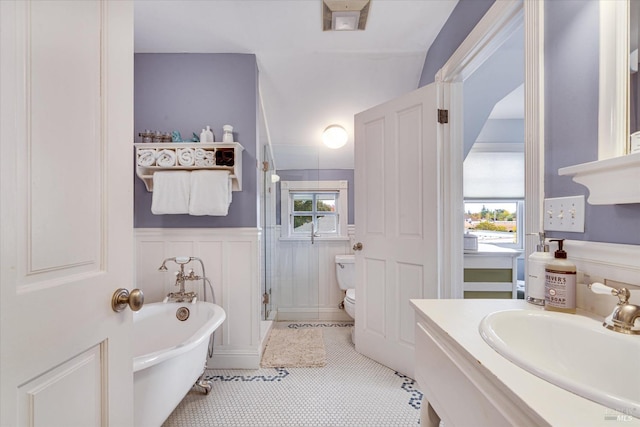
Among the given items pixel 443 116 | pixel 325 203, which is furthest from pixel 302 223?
pixel 443 116

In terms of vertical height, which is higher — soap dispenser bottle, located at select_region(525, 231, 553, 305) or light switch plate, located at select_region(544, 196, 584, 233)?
light switch plate, located at select_region(544, 196, 584, 233)

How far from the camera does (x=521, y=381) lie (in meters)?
0.50

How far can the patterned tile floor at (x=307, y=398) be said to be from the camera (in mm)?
1620

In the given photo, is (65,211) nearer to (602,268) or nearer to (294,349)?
(602,268)

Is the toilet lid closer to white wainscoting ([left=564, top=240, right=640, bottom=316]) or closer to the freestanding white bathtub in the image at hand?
the freestanding white bathtub

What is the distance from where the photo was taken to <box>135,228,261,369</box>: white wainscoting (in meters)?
2.19

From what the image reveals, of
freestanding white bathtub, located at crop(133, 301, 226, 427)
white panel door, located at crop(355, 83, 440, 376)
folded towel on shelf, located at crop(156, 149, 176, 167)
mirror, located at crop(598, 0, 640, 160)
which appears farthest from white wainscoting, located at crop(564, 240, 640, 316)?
folded towel on shelf, located at crop(156, 149, 176, 167)

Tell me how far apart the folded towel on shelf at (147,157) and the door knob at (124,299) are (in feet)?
4.74

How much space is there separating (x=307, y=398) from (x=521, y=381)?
1600mm

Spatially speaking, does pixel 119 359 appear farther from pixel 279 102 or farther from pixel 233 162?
pixel 279 102

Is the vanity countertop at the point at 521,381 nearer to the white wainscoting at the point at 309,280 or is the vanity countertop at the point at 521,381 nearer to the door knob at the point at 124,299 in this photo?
the door knob at the point at 124,299

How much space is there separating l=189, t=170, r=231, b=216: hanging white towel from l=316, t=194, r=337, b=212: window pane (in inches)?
51.7

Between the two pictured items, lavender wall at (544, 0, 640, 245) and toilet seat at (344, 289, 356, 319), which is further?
toilet seat at (344, 289, 356, 319)

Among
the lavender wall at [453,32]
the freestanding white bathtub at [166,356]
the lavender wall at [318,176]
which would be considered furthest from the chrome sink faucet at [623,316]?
the lavender wall at [318,176]
